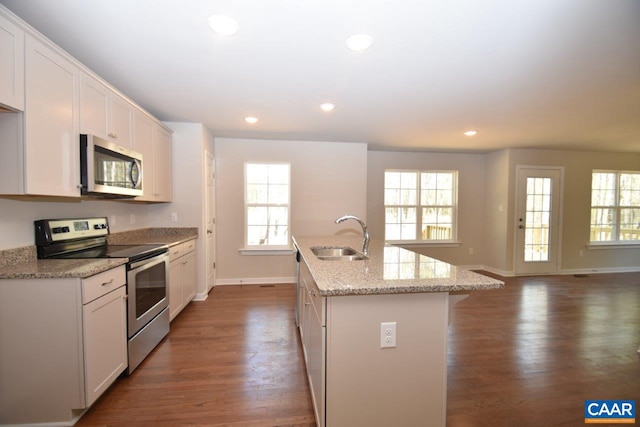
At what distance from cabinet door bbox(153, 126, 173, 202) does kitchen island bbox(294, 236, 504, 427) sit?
261 cm

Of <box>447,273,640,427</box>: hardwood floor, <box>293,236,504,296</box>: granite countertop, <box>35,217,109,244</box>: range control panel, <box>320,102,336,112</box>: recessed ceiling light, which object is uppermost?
<box>320,102,336,112</box>: recessed ceiling light

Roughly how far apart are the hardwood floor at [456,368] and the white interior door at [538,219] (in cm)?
151

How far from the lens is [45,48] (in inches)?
61.1

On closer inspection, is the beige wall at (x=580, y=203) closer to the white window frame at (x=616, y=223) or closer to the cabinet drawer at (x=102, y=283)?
the white window frame at (x=616, y=223)

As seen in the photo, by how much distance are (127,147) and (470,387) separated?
3454mm

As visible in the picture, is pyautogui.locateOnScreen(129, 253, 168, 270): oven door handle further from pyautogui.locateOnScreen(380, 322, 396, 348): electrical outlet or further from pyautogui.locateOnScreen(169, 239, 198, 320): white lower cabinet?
pyautogui.locateOnScreen(380, 322, 396, 348): electrical outlet

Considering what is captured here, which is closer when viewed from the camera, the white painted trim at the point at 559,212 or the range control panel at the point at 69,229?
the range control panel at the point at 69,229

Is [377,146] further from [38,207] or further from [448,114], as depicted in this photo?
[38,207]

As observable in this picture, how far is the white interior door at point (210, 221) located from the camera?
378cm

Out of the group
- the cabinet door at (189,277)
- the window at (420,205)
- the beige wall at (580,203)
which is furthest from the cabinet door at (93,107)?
the beige wall at (580,203)

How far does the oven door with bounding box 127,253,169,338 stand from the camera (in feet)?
6.46

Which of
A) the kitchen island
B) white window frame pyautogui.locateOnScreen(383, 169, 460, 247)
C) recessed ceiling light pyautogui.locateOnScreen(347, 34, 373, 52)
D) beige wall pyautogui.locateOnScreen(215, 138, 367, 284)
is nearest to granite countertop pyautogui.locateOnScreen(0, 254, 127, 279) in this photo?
the kitchen island

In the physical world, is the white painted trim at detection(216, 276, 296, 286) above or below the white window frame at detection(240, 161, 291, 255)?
below

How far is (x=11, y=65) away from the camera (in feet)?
4.48
